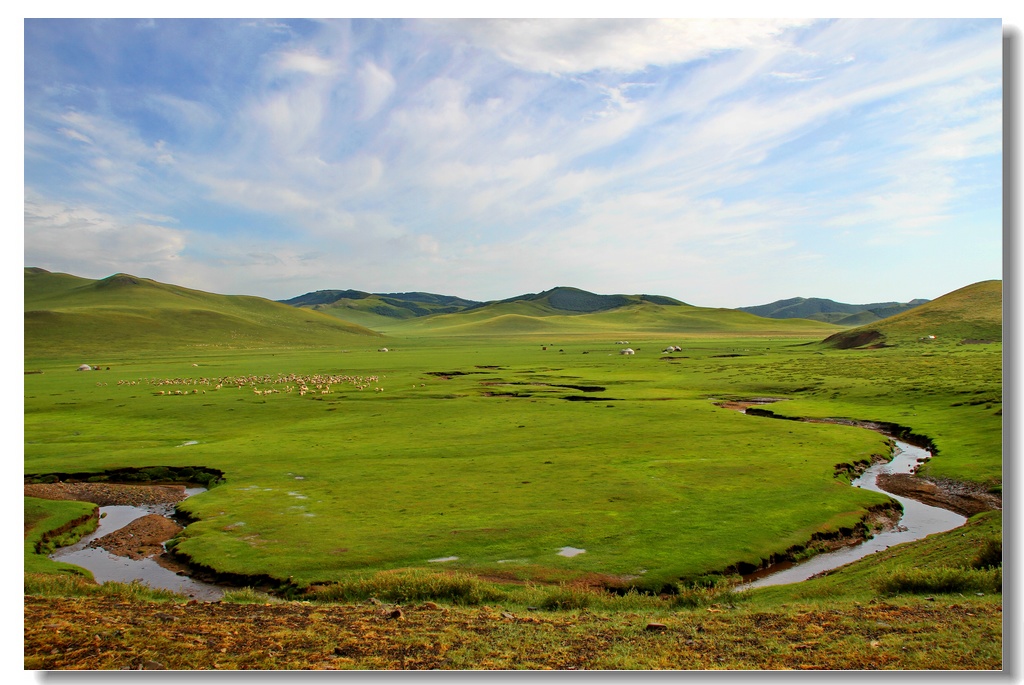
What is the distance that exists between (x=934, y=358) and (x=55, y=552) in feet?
256

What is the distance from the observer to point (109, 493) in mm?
24250

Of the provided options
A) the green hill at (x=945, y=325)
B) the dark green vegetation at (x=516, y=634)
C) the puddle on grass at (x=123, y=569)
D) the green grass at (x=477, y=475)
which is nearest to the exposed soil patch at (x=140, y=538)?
the puddle on grass at (x=123, y=569)

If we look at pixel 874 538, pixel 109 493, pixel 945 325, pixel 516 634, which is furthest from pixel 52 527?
pixel 945 325

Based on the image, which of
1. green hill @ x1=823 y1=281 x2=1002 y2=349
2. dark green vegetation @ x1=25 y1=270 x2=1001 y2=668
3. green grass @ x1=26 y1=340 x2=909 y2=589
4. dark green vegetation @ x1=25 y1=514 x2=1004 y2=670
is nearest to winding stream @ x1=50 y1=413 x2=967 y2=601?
dark green vegetation @ x1=25 y1=270 x2=1001 y2=668

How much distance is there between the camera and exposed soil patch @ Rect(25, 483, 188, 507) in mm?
23281

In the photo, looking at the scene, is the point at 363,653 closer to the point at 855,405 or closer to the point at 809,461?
the point at 809,461

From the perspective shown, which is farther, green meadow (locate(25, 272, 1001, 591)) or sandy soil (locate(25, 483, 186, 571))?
sandy soil (locate(25, 483, 186, 571))

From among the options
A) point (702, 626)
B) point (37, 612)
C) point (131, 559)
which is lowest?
point (131, 559)

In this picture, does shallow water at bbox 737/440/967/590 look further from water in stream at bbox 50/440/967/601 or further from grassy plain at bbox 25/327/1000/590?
grassy plain at bbox 25/327/1000/590

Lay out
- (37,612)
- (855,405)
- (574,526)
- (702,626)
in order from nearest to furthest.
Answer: (37,612) < (702,626) < (574,526) < (855,405)

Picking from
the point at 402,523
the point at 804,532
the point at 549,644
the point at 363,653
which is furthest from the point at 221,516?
the point at 804,532

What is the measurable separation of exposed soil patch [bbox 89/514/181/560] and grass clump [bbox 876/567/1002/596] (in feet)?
60.0

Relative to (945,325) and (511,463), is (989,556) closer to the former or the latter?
(511,463)

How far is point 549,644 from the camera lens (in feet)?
29.1
